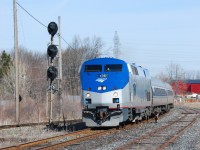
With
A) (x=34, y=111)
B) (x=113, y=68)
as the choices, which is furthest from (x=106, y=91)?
(x=34, y=111)

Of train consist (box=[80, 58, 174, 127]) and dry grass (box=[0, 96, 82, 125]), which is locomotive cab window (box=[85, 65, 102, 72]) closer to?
train consist (box=[80, 58, 174, 127])

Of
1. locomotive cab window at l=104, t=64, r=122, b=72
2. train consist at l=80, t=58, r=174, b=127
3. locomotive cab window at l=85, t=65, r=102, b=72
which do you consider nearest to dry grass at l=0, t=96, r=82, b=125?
locomotive cab window at l=85, t=65, r=102, b=72

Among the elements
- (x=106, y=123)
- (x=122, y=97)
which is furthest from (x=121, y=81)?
(x=106, y=123)

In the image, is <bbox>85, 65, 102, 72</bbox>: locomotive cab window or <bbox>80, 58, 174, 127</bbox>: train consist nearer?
<bbox>80, 58, 174, 127</bbox>: train consist

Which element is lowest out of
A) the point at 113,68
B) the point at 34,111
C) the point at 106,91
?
the point at 34,111

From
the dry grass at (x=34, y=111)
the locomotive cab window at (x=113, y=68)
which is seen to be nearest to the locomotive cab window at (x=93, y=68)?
the locomotive cab window at (x=113, y=68)

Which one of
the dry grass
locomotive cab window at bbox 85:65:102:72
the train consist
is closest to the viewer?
the train consist

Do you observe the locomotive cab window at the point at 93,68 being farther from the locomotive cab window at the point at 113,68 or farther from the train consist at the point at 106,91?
the locomotive cab window at the point at 113,68

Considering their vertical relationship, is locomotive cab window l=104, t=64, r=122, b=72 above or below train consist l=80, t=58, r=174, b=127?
above

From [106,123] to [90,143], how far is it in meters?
5.26

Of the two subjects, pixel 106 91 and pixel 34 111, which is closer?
pixel 106 91

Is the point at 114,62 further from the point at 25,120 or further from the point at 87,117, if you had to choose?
the point at 25,120

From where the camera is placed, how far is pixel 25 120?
1258 inches

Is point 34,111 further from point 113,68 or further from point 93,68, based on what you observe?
point 113,68
